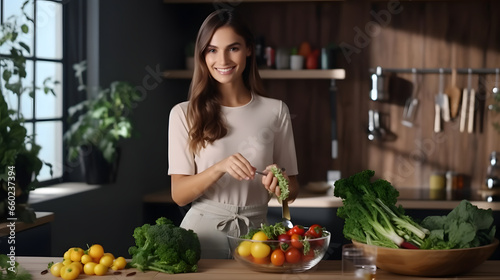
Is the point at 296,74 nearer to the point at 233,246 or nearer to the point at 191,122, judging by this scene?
the point at 191,122

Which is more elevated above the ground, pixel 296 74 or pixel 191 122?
pixel 296 74

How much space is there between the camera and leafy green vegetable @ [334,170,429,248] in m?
1.83

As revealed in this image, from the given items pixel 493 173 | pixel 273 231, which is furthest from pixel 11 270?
pixel 493 173

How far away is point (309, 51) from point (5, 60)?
7.20 feet

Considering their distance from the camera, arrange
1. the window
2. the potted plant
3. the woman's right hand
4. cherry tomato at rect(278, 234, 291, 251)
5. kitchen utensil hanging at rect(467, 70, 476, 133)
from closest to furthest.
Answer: cherry tomato at rect(278, 234, 291, 251) → the woman's right hand → the window → the potted plant → kitchen utensil hanging at rect(467, 70, 476, 133)

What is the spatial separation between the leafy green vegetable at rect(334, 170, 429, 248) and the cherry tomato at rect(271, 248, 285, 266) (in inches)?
8.6

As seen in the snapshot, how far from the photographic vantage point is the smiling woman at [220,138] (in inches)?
92.0

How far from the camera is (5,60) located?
2.65 m

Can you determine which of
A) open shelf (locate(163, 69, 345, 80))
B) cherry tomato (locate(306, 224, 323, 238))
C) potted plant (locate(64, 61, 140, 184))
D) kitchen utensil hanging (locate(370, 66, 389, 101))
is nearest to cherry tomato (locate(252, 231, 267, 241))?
cherry tomato (locate(306, 224, 323, 238))

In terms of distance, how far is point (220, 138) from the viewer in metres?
2.40

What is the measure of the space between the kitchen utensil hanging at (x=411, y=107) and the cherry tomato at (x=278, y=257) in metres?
2.90

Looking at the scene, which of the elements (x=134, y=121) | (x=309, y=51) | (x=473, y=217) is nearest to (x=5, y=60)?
(x=134, y=121)

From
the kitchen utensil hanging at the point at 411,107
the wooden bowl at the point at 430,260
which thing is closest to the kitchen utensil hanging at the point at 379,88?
the kitchen utensil hanging at the point at 411,107

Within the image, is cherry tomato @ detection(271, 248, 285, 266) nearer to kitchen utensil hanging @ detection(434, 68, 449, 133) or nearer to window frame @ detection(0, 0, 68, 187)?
window frame @ detection(0, 0, 68, 187)
